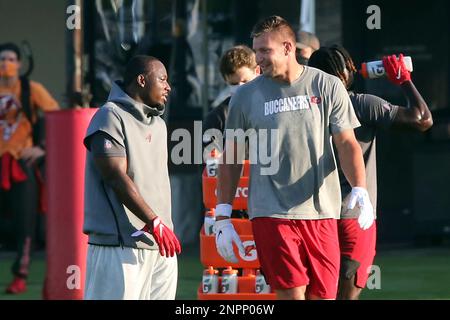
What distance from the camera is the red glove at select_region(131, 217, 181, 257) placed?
700cm

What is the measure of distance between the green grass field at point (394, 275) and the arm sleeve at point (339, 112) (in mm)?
3535

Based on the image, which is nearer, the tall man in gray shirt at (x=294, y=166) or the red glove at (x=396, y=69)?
the tall man in gray shirt at (x=294, y=166)

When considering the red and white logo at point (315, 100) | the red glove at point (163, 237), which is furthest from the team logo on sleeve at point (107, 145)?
the red and white logo at point (315, 100)

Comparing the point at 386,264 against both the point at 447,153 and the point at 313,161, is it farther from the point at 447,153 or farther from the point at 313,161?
the point at 313,161

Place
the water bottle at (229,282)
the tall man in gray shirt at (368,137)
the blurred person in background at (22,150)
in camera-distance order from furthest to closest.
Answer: the blurred person in background at (22,150), the water bottle at (229,282), the tall man in gray shirt at (368,137)

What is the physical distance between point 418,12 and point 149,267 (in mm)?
7200

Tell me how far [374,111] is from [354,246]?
0.80 metres

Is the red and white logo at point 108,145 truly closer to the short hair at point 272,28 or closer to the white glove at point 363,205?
the short hair at point 272,28

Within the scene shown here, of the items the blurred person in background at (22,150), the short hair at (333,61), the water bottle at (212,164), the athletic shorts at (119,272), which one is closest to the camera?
the athletic shorts at (119,272)

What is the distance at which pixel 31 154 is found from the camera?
37.3 ft

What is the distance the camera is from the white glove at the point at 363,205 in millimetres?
7250

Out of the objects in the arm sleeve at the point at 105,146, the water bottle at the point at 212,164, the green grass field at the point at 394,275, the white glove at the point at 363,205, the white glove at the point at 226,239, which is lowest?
the green grass field at the point at 394,275

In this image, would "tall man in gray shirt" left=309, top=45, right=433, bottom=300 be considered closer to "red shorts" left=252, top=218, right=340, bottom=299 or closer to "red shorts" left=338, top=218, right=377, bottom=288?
"red shorts" left=338, top=218, right=377, bottom=288

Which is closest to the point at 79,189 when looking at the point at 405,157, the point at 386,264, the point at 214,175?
the point at 214,175
